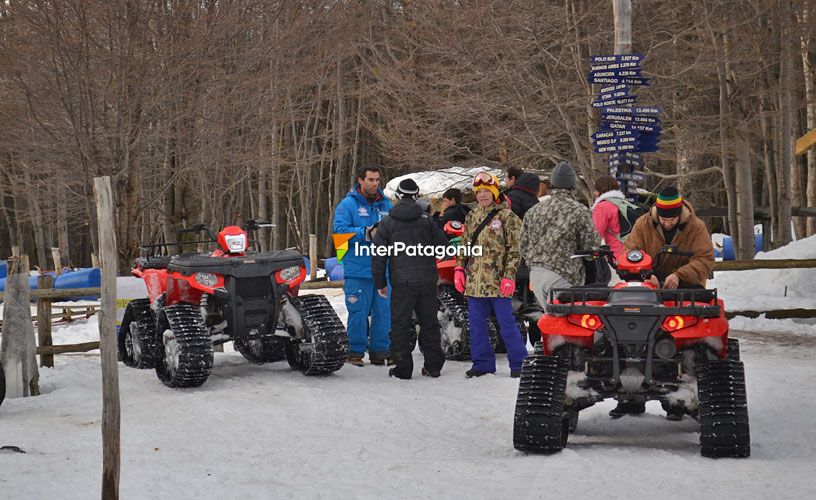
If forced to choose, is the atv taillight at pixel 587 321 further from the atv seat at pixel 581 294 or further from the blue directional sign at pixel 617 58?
the blue directional sign at pixel 617 58

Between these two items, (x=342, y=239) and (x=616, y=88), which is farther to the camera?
(x=616, y=88)

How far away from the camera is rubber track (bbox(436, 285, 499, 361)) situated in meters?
11.0

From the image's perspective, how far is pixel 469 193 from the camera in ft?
75.6

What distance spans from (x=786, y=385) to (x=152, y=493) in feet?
17.8

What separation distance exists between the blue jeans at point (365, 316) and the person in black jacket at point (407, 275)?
30.1 inches

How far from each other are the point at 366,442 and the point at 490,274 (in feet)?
9.45

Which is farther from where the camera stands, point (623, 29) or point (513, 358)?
point (623, 29)

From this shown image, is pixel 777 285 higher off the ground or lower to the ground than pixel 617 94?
lower

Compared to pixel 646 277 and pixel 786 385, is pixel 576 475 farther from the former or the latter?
pixel 786 385

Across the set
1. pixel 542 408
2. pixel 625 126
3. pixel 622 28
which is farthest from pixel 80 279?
pixel 542 408

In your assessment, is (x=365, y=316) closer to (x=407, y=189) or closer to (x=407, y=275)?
(x=407, y=275)

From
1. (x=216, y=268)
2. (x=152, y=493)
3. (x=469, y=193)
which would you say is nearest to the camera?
(x=152, y=493)

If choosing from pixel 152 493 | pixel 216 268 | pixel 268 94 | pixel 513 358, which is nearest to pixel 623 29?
pixel 513 358

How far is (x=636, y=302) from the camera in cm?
656
